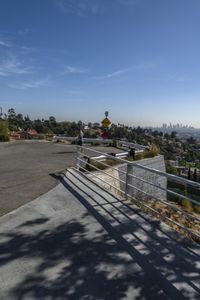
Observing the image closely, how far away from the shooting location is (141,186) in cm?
1461

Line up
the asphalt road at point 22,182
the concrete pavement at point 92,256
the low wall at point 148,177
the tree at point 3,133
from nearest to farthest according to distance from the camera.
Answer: the concrete pavement at point 92,256 < the asphalt road at point 22,182 < the low wall at point 148,177 < the tree at point 3,133

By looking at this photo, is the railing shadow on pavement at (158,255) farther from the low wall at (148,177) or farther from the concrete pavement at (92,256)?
the low wall at (148,177)

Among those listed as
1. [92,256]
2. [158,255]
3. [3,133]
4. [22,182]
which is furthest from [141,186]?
[3,133]

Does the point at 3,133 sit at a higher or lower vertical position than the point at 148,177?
higher

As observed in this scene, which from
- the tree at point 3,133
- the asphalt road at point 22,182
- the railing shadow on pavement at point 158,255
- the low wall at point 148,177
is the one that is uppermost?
the tree at point 3,133

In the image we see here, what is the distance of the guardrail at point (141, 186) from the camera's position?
5.71 metres

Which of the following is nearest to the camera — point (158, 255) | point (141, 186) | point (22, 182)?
point (158, 255)

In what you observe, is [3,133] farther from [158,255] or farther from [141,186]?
[158,255]

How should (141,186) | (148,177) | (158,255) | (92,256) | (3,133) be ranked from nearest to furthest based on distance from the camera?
(92,256)
(158,255)
(141,186)
(148,177)
(3,133)

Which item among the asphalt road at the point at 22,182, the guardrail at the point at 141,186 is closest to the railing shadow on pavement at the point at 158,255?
the guardrail at the point at 141,186

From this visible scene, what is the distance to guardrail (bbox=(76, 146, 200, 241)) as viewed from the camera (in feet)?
18.7

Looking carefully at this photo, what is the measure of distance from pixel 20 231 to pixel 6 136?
2118cm

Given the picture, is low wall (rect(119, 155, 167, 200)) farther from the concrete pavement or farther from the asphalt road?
the concrete pavement

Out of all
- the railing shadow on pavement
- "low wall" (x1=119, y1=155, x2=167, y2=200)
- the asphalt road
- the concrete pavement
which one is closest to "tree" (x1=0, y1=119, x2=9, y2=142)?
the asphalt road
